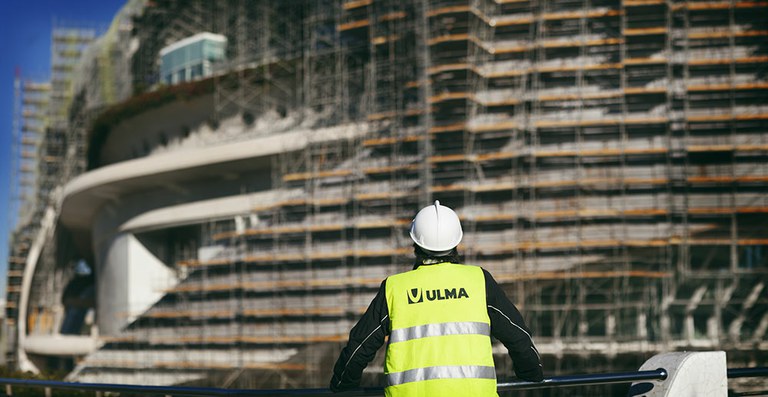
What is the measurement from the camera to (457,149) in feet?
71.3

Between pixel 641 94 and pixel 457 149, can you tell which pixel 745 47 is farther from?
pixel 457 149

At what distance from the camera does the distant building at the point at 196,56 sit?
29.8m

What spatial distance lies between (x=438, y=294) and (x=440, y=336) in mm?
161

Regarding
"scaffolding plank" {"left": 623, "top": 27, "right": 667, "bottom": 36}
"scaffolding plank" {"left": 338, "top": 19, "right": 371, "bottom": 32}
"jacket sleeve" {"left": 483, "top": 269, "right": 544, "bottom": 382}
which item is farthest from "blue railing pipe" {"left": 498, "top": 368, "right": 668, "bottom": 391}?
"scaffolding plank" {"left": 338, "top": 19, "right": 371, "bottom": 32}

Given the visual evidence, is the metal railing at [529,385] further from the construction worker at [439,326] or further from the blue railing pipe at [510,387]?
the construction worker at [439,326]

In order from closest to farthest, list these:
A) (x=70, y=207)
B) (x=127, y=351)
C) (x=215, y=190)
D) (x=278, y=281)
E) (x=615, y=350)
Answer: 1. (x=615, y=350)
2. (x=278, y=281)
3. (x=127, y=351)
4. (x=215, y=190)
5. (x=70, y=207)

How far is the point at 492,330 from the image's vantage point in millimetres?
3365

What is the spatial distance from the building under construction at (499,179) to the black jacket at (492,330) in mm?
16508

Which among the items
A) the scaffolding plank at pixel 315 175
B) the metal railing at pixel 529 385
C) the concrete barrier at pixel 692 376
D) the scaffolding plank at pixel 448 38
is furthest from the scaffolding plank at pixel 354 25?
the concrete barrier at pixel 692 376

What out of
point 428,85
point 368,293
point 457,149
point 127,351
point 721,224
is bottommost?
point 127,351

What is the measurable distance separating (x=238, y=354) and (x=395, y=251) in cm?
561

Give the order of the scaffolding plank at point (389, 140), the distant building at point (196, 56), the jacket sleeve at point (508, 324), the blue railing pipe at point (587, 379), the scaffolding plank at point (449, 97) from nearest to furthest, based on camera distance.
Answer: the jacket sleeve at point (508, 324)
the blue railing pipe at point (587, 379)
the scaffolding plank at point (449, 97)
the scaffolding plank at point (389, 140)
the distant building at point (196, 56)

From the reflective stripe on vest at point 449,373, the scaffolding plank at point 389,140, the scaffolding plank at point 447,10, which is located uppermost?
the scaffolding plank at point 447,10

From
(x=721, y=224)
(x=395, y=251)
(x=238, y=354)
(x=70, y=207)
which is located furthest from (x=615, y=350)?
(x=70, y=207)
